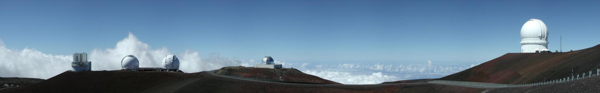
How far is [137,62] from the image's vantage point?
89.2 metres

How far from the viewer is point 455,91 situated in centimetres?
→ 6134

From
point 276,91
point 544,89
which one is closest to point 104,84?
point 276,91

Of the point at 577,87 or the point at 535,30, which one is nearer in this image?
the point at 577,87

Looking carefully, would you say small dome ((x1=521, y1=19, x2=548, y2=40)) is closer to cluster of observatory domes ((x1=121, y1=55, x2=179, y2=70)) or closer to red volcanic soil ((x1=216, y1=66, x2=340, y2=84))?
red volcanic soil ((x1=216, y1=66, x2=340, y2=84))

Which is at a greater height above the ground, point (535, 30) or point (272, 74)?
point (535, 30)

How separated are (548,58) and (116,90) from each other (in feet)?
247

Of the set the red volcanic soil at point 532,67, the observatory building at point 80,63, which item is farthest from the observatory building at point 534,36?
the observatory building at point 80,63

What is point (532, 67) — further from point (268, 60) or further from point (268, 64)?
point (268, 60)

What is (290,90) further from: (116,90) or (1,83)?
(1,83)

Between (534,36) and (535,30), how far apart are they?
1.42 metres

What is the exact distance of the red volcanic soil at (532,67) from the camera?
59875mm

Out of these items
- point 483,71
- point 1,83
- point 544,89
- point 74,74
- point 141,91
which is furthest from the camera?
point 1,83

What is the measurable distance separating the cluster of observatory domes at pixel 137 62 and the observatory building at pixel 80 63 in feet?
22.3

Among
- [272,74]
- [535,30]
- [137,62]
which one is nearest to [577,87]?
[535,30]
